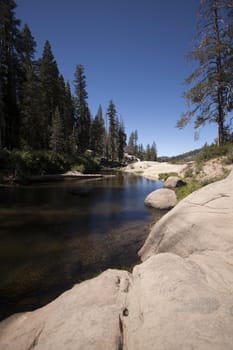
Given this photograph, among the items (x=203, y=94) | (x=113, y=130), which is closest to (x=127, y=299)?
(x=203, y=94)

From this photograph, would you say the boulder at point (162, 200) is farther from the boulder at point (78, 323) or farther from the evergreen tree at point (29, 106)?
the evergreen tree at point (29, 106)

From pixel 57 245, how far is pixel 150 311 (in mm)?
4423

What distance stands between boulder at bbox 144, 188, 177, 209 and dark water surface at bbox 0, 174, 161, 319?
69cm

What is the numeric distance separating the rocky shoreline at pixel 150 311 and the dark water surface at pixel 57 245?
971 millimetres

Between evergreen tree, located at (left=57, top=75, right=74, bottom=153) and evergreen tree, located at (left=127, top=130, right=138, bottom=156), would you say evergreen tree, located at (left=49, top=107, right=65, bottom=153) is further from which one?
evergreen tree, located at (left=127, top=130, right=138, bottom=156)

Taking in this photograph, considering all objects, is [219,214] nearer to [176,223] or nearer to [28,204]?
[176,223]

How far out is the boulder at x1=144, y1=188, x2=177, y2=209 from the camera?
9878 millimetres

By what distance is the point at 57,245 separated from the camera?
5688mm

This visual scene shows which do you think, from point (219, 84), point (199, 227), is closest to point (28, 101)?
point (219, 84)

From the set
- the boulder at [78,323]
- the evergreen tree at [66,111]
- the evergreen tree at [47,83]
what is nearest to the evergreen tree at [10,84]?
the evergreen tree at [47,83]

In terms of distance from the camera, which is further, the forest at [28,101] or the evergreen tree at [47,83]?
the evergreen tree at [47,83]

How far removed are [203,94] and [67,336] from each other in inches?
542

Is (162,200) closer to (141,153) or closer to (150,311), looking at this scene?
(150,311)

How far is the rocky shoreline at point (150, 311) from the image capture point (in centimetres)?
165
